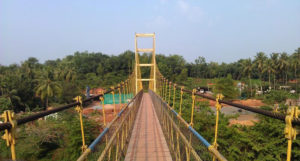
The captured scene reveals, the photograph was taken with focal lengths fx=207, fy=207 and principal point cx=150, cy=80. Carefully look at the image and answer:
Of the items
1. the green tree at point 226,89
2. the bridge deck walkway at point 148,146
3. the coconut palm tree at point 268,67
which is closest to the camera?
the bridge deck walkway at point 148,146

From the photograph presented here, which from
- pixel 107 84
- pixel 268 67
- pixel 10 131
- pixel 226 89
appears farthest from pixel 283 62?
pixel 10 131

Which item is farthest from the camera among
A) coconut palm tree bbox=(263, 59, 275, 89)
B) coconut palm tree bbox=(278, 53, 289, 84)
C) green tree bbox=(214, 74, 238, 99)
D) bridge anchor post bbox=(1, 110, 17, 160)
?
coconut palm tree bbox=(278, 53, 289, 84)

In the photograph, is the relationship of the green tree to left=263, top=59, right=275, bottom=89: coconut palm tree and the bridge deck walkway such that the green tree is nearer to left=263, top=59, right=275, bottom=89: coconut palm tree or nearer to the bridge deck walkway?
left=263, top=59, right=275, bottom=89: coconut palm tree

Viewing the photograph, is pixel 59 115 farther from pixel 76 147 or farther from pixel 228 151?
pixel 228 151

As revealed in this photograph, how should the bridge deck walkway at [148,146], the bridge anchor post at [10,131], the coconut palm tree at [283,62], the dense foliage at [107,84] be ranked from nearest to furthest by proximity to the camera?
the bridge anchor post at [10,131], the bridge deck walkway at [148,146], the dense foliage at [107,84], the coconut palm tree at [283,62]

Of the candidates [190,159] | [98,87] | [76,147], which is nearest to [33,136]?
[76,147]

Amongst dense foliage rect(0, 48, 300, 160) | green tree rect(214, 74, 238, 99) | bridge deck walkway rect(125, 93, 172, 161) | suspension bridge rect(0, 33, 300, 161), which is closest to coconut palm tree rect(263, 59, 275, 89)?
dense foliage rect(0, 48, 300, 160)

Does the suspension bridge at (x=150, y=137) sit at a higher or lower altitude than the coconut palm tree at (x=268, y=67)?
lower

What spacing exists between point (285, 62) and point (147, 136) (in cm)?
3916

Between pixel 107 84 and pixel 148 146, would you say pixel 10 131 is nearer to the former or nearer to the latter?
pixel 148 146

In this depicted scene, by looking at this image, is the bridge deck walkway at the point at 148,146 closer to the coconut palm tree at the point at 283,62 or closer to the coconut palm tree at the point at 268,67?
the coconut palm tree at the point at 268,67

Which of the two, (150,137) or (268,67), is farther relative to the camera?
(268,67)

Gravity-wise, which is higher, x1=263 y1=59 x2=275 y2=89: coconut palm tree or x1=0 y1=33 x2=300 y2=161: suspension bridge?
x1=263 y1=59 x2=275 y2=89: coconut palm tree

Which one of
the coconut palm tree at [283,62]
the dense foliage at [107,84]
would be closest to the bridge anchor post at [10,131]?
the dense foliage at [107,84]
